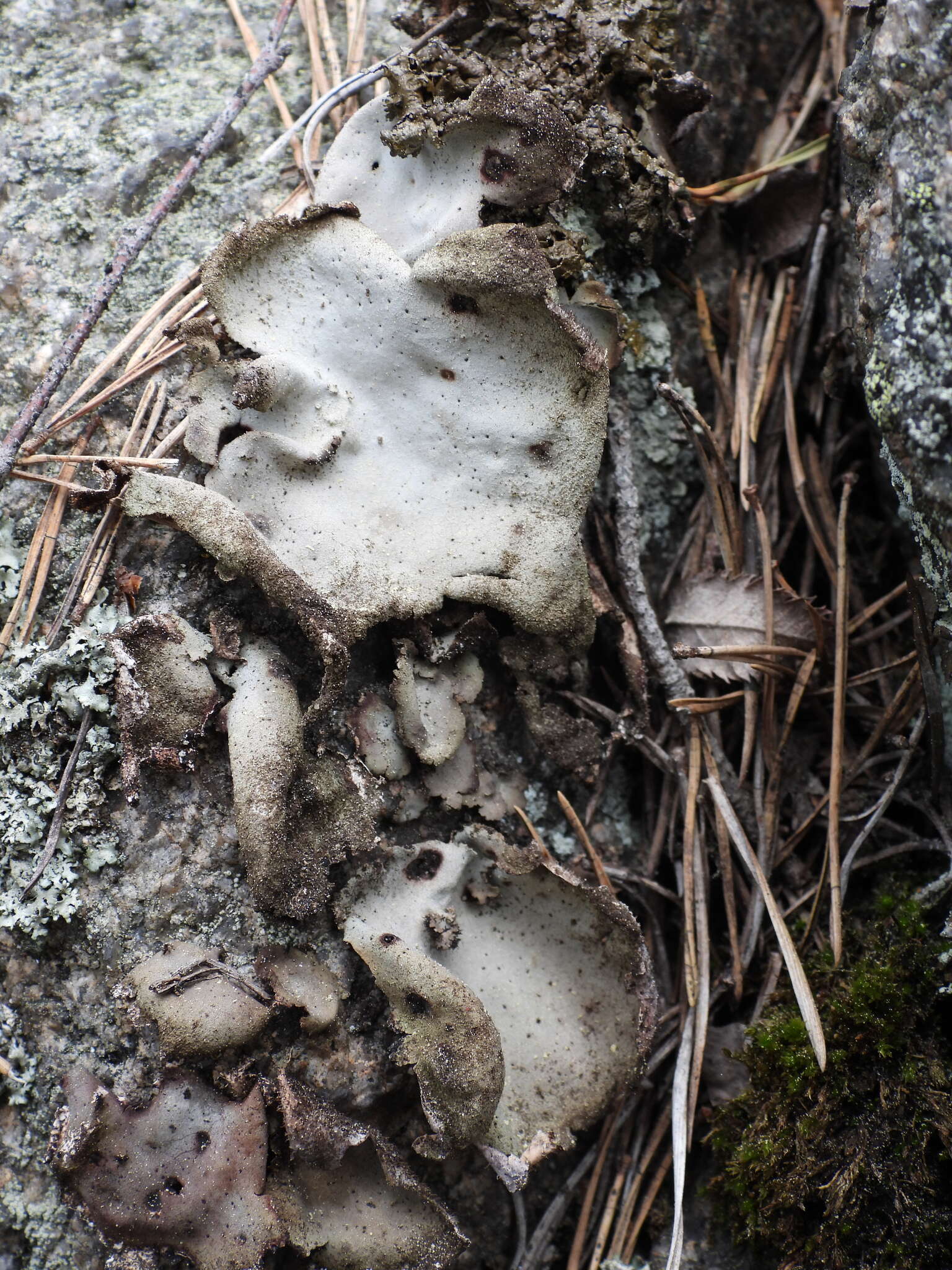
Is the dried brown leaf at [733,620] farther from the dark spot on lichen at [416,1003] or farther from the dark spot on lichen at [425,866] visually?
the dark spot on lichen at [416,1003]

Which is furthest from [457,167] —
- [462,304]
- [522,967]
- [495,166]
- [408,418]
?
[522,967]

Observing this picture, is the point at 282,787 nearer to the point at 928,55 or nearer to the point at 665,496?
the point at 665,496

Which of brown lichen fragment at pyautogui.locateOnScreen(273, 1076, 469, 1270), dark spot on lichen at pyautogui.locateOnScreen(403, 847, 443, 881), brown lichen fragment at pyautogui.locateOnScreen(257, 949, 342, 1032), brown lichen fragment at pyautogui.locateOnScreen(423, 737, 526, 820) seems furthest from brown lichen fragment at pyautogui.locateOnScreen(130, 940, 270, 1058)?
brown lichen fragment at pyautogui.locateOnScreen(423, 737, 526, 820)

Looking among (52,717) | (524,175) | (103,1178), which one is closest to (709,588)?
(524,175)

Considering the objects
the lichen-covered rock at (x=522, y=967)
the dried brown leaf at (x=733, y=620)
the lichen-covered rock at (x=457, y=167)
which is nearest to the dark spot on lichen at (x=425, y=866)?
the lichen-covered rock at (x=522, y=967)

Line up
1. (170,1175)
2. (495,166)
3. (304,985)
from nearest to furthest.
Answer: (170,1175)
(304,985)
(495,166)

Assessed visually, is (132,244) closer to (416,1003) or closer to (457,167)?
(457,167)

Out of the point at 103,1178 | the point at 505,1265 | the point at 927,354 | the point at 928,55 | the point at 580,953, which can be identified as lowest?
the point at 505,1265
